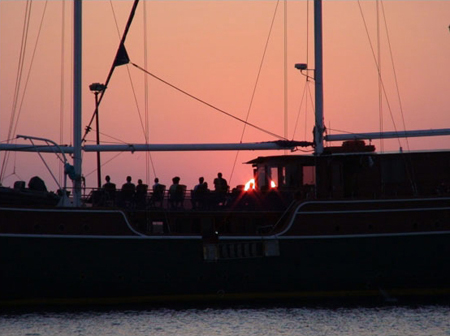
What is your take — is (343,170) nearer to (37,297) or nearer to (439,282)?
(439,282)

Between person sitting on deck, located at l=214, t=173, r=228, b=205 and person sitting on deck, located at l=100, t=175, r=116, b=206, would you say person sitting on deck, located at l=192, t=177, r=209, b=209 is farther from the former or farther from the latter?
person sitting on deck, located at l=100, t=175, r=116, b=206

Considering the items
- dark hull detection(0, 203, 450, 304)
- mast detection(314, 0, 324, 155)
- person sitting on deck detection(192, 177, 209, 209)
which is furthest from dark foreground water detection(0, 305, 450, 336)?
mast detection(314, 0, 324, 155)

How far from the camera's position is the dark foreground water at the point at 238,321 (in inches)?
1756

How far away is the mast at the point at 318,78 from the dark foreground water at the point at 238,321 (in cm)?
738

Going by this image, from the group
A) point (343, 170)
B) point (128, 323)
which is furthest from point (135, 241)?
point (343, 170)

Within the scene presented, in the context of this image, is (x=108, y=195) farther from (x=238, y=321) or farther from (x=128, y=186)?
(x=238, y=321)

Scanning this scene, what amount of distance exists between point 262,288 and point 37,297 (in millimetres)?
8261

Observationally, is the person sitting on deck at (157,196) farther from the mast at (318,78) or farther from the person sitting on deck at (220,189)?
the mast at (318,78)

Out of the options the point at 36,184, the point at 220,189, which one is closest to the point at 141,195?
the point at 220,189

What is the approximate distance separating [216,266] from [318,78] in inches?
340

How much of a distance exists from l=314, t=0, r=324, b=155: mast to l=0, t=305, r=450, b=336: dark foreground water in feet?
24.2

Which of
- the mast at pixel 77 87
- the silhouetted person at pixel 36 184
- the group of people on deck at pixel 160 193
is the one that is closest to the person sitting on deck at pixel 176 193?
the group of people on deck at pixel 160 193

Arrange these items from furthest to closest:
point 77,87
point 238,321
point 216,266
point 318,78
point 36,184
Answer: point 318,78
point 36,184
point 77,87
point 216,266
point 238,321

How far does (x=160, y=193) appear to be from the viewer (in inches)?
2023
